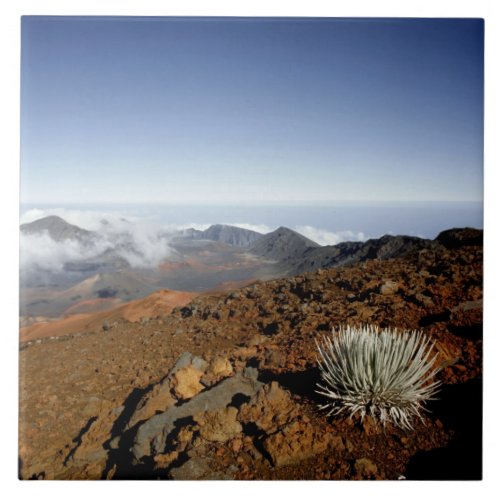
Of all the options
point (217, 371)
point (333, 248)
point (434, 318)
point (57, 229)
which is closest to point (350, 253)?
point (333, 248)

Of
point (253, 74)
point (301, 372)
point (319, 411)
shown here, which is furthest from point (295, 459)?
point (253, 74)

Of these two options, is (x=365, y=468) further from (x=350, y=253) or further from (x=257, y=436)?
(x=350, y=253)

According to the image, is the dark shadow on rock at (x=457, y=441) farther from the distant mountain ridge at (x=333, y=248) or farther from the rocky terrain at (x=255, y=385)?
the distant mountain ridge at (x=333, y=248)

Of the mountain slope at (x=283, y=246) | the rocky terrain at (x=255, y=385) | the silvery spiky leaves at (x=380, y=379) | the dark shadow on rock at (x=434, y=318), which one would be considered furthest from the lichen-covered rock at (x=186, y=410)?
the dark shadow on rock at (x=434, y=318)

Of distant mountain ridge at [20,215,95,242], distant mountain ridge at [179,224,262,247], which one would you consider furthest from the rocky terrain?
distant mountain ridge at [20,215,95,242]

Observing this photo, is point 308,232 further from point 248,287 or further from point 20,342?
point 20,342

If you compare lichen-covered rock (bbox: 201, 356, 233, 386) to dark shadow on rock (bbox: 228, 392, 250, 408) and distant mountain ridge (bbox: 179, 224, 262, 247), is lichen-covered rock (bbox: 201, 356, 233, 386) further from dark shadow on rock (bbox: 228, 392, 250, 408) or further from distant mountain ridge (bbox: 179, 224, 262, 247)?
distant mountain ridge (bbox: 179, 224, 262, 247)
